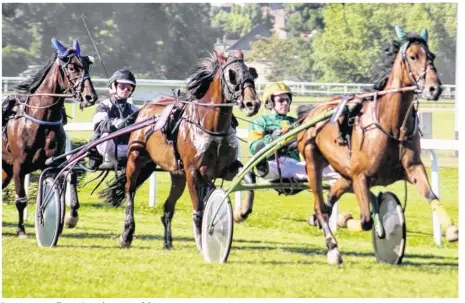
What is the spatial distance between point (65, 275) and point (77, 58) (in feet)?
9.49

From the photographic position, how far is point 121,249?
35.4ft

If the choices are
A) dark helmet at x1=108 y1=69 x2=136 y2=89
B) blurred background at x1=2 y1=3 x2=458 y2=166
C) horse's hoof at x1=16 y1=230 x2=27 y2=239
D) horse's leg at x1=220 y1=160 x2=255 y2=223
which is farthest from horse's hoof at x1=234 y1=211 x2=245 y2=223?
blurred background at x1=2 y1=3 x2=458 y2=166

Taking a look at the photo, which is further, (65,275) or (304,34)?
(304,34)

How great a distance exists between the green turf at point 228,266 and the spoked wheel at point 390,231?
0.14m

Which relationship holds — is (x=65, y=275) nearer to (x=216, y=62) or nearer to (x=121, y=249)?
(x=121, y=249)

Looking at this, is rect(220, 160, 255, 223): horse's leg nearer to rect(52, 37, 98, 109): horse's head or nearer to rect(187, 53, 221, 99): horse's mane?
rect(187, 53, 221, 99): horse's mane

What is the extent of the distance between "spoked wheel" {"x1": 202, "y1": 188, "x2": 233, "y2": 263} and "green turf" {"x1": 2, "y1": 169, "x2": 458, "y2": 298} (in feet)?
0.35

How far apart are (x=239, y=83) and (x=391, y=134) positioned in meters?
→ 1.35

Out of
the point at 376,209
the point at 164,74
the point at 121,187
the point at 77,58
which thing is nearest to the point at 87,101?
the point at 77,58

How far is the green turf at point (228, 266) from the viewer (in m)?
8.28

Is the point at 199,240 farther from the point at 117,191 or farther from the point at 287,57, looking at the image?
the point at 287,57

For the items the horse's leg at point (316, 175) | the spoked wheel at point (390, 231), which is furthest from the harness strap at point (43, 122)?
the spoked wheel at point (390, 231)

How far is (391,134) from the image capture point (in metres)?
9.16

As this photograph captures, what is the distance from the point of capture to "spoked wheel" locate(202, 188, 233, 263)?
944cm
